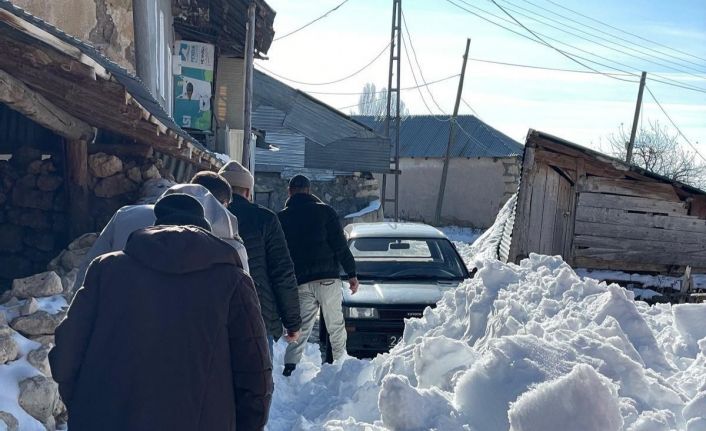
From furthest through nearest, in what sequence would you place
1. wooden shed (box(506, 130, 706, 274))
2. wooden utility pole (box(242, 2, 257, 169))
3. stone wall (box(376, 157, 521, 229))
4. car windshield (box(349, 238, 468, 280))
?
stone wall (box(376, 157, 521, 229))
wooden utility pole (box(242, 2, 257, 169))
wooden shed (box(506, 130, 706, 274))
car windshield (box(349, 238, 468, 280))

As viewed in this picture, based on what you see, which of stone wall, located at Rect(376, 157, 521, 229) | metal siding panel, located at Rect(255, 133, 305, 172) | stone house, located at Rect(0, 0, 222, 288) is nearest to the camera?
stone house, located at Rect(0, 0, 222, 288)

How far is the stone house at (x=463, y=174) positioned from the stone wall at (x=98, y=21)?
27.3 meters

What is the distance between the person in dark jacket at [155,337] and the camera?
2.52 metres

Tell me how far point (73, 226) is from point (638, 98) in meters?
26.1

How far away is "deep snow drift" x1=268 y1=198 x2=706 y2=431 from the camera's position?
308 cm

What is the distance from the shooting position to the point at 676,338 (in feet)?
15.4

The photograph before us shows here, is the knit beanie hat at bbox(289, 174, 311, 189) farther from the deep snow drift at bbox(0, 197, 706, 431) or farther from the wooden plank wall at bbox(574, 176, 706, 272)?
the wooden plank wall at bbox(574, 176, 706, 272)

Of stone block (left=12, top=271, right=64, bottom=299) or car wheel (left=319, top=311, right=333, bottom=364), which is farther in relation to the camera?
car wheel (left=319, top=311, right=333, bottom=364)

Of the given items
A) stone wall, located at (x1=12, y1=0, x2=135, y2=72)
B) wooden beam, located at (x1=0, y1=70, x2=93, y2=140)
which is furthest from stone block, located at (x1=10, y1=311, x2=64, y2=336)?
stone wall, located at (x1=12, y1=0, x2=135, y2=72)

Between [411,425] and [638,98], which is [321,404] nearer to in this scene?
[411,425]

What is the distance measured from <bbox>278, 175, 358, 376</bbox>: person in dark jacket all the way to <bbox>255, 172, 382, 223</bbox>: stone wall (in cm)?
2165

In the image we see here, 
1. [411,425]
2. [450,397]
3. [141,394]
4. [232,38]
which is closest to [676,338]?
[450,397]

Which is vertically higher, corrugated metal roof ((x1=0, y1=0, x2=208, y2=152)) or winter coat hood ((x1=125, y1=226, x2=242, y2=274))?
corrugated metal roof ((x1=0, y1=0, x2=208, y2=152))

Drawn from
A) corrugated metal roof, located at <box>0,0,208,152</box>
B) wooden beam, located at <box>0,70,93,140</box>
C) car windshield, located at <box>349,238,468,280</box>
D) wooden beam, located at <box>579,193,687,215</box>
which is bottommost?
car windshield, located at <box>349,238,468,280</box>
